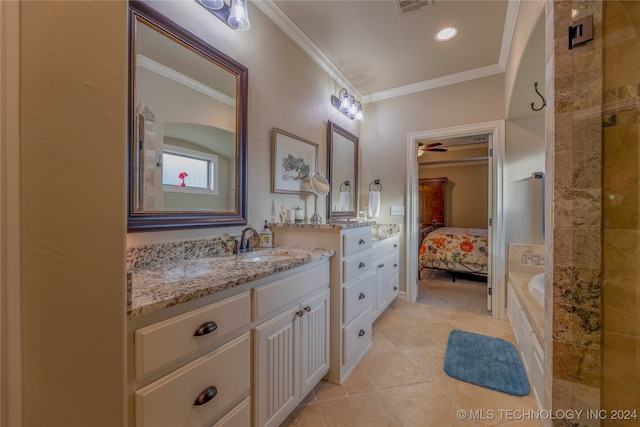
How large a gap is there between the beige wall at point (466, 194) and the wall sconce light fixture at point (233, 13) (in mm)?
5815

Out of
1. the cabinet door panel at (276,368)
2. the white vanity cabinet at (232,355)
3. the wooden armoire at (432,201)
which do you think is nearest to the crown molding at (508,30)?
the white vanity cabinet at (232,355)

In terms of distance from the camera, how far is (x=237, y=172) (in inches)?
66.5

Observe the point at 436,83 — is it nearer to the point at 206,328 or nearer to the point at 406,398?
the point at 406,398

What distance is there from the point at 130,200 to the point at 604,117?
180 cm

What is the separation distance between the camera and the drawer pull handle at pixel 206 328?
0.87 m

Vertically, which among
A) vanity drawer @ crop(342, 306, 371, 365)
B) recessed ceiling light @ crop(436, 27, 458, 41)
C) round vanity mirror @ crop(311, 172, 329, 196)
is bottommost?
vanity drawer @ crop(342, 306, 371, 365)

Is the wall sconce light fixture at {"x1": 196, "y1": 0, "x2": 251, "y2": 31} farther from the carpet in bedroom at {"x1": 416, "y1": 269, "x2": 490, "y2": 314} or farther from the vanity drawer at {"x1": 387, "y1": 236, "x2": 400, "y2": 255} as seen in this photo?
the carpet in bedroom at {"x1": 416, "y1": 269, "x2": 490, "y2": 314}

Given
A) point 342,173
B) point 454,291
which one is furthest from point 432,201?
point 342,173

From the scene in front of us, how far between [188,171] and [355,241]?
46.4 inches

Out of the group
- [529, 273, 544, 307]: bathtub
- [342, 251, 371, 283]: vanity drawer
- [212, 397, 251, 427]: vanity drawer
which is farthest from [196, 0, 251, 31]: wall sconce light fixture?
[529, 273, 544, 307]: bathtub

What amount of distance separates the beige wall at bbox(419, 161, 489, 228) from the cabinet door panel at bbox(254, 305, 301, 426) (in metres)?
6.05

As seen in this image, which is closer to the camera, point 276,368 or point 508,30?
point 276,368

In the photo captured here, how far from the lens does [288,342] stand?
1.30 meters

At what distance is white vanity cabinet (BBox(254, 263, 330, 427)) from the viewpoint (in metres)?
1.15
